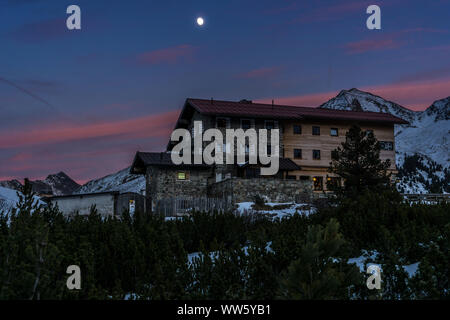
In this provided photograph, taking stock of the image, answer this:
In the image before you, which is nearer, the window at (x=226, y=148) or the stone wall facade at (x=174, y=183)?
the stone wall facade at (x=174, y=183)

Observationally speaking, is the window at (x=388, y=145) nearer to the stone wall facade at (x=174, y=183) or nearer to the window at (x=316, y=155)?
the window at (x=316, y=155)

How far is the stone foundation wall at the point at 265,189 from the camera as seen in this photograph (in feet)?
99.7

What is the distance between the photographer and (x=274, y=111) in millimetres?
40156

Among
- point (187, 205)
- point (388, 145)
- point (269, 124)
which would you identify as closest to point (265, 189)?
point (187, 205)

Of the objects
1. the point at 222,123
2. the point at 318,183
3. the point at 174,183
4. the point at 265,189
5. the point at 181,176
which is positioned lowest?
the point at 265,189

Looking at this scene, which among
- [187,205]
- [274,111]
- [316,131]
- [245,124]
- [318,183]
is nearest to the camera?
[187,205]

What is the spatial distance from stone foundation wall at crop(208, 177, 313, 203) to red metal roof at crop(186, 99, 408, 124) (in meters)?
7.88

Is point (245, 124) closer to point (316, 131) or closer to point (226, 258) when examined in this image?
point (316, 131)

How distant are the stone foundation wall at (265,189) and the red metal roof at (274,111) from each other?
788 centimetres

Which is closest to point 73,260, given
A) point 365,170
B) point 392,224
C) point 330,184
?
point 392,224

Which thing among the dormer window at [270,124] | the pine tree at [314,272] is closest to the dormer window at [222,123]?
the dormer window at [270,124]

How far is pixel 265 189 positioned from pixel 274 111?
36.9 feet
